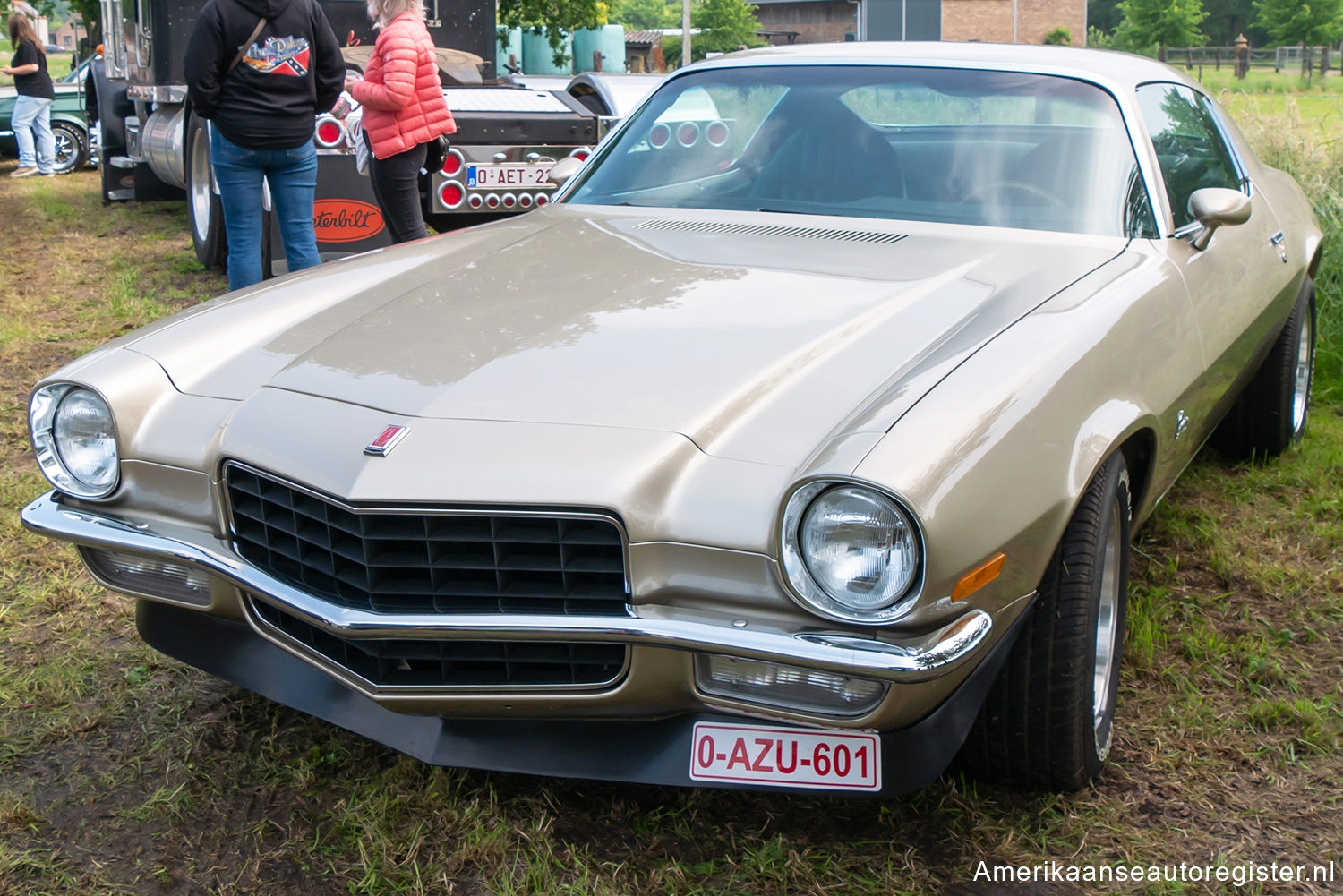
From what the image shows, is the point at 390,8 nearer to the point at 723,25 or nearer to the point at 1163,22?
the point at 723,25

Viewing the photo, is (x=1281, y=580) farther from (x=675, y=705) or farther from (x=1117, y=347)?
(x=675, y=705)

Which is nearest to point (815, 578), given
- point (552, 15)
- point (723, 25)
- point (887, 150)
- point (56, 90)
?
point (887, 150)

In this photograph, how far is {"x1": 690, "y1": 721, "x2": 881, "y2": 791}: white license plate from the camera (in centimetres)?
197

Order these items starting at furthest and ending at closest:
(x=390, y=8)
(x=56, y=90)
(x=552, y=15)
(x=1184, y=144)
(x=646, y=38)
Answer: (x=646, y=38) < (x=552, y=15) < (x=56, y=90) < (x=390, y=8) < (x=1184, y=144)

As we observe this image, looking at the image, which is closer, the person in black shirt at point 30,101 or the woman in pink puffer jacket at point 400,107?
the woman in pink puffer jacket at point 400,107

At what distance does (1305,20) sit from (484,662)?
68.4 m

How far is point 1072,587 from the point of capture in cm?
212

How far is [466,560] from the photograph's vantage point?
199 centimetres

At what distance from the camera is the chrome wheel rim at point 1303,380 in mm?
4277

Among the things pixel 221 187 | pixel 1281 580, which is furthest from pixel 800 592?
pixel 221 187

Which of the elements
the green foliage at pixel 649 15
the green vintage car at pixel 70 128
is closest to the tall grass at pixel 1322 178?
the green vintage car at pixel 70 128

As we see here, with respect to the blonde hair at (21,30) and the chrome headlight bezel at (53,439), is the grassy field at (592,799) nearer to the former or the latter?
the chrome headlight bezel at (53,439)

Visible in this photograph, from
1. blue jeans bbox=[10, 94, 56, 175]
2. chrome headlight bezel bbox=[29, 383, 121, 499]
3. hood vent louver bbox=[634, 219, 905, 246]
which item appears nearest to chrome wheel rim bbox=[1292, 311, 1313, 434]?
hood vent louver bbox=[634, 219, 905, 246]

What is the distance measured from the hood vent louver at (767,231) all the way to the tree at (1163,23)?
2497 inches
